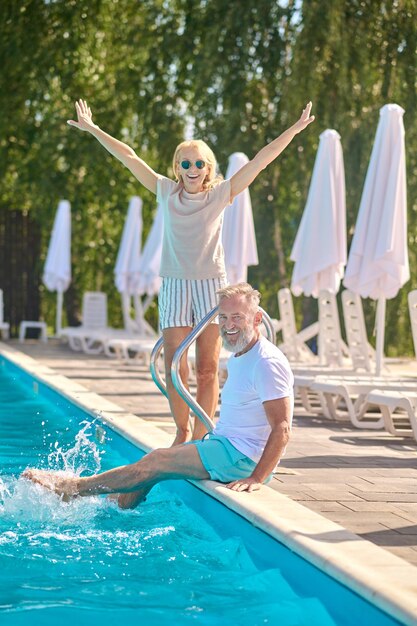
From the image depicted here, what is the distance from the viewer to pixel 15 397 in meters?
10.8

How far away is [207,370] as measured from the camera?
588 centimetres

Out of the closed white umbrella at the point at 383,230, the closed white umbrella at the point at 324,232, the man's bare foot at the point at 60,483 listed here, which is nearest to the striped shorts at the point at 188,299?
the man's bare foot at the point at 60,483

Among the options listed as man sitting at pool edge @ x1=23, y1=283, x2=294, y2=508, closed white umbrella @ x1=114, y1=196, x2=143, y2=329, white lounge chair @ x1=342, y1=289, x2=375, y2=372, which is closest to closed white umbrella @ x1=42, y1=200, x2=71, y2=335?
closed white umbrella @ x1=114, y1=196, x2=143, y2=329

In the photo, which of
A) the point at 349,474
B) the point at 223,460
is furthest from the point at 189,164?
the point at 349,474

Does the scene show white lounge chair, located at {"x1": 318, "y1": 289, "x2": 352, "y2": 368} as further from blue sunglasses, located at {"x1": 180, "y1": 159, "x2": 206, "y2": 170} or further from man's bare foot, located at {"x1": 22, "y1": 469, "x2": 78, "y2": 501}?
man's bare foot, located at {"x1": 22, "y1": 469, "x2": 78, "y2": 501}

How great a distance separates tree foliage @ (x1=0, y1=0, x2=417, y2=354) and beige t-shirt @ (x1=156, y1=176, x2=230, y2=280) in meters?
9.87

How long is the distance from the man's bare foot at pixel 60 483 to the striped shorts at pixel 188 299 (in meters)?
1.25

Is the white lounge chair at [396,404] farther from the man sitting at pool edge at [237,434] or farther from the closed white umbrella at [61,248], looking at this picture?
the closed white umbrella at [61,248]

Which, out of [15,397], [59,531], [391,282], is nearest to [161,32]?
[15,397]

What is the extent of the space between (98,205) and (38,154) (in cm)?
174

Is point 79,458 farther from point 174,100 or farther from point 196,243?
point 174,100

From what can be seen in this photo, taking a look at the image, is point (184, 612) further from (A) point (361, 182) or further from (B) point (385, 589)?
(A) point (361, 182)

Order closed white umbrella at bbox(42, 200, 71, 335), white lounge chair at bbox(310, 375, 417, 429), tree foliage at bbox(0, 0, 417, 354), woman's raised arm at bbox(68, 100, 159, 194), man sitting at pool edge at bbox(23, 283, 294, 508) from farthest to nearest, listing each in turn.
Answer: closed white umbrella at bbox(42, 200, 71, 335) → tree foliage at bbox(0, 0, 417, 354) → white lounge chair at bbox(310, 375, 417, 429) → woman's raised arm at bbox(68, 100, 159, 194) → man sitting at pool edge at bbox(23, 283, 294, 508)

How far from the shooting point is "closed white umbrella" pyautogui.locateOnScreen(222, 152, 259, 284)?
11.7 meters
